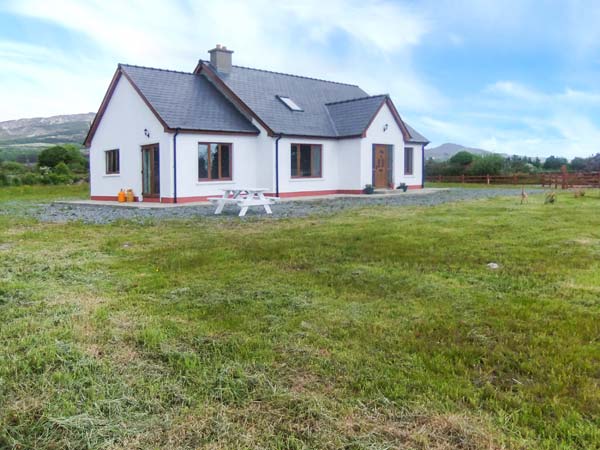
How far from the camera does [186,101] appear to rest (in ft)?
61.3

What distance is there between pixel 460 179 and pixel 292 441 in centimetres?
3313

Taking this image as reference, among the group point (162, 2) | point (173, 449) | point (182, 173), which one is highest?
point (162, 2)

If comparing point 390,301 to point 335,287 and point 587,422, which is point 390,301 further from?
point 587,422

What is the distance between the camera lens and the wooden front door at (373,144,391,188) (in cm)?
2233

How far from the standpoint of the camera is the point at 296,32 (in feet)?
59.4

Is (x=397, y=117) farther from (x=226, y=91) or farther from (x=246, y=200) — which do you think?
(x=246, y=200)

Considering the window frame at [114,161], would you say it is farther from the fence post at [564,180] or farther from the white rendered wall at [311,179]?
the fence post at [564,180]

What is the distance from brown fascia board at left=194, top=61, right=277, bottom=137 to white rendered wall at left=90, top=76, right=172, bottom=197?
12.1 ft

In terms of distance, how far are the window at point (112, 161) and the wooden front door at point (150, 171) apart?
2.14 meters

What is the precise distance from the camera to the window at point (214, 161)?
59.2ft

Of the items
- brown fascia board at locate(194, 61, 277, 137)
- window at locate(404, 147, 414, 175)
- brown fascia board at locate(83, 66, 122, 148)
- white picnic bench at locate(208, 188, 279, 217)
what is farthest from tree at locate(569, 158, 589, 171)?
brown fascia board at locate(83, 66, 122, 148)

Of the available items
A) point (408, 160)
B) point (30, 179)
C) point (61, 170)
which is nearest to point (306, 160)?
point (408, 160)

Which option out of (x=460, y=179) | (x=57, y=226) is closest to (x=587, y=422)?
(x=57, y=226)

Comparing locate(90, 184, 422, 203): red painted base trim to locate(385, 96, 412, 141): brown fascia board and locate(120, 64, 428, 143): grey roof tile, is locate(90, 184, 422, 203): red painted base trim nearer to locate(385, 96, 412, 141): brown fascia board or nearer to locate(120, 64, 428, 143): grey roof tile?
locate(120, 64, 428, 143): grey roof tile
